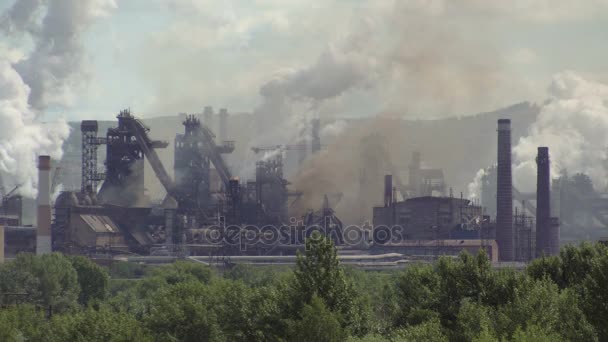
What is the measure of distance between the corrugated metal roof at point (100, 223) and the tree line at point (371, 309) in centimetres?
7318

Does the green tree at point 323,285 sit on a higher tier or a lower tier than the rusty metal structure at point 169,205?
lower

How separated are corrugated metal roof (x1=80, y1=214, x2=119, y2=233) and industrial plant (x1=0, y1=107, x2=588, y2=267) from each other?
19cm

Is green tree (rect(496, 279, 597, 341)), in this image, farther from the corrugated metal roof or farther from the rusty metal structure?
the corrugated metal roof

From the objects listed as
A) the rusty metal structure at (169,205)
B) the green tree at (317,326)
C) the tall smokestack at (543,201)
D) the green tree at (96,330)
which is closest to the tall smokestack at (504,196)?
the tall smokestack at (543,201)

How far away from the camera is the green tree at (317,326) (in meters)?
59.0

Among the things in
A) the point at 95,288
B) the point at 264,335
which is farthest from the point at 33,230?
the point at 264,335

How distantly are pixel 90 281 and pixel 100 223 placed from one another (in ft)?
142

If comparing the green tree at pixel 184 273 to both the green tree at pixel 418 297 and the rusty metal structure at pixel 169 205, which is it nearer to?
the rusty metal structure at pixel 169 205

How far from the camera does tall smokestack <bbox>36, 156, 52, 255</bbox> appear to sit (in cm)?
16000

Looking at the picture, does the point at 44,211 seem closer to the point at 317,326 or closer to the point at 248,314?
the point at 248,314

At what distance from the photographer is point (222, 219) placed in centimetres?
17300

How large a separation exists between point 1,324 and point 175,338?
37.1 feet

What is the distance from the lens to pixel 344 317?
63219 mm

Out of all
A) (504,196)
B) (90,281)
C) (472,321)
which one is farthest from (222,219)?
(472,321)
